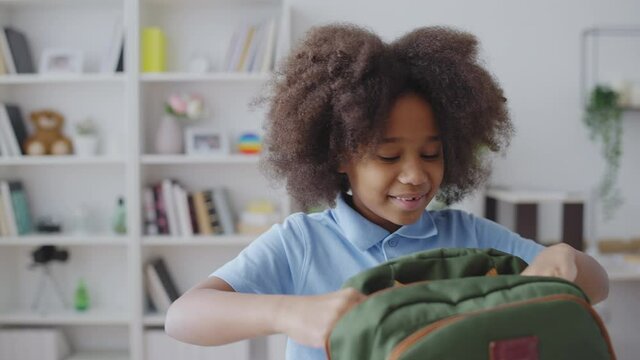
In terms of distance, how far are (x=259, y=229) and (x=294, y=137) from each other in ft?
7.46

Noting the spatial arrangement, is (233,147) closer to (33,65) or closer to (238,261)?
(33,65)

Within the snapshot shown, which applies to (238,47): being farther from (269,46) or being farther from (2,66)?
(2,66)

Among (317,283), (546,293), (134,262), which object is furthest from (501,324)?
(134,262)

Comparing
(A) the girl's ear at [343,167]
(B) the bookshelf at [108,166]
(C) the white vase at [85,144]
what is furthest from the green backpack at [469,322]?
(C) the white vase at [85,144]

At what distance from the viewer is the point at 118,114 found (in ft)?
11.8

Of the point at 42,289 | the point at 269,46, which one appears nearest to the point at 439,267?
the point at 269,46

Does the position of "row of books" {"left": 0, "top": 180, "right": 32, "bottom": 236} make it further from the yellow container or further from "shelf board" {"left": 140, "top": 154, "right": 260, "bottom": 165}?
the yellow container

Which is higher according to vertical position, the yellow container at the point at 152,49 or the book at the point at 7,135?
the yellow container at the point at 152,49

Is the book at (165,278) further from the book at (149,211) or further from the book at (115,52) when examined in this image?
the book at (115,52)

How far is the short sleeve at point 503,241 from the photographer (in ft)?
3.77

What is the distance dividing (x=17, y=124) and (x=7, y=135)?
0.10 m

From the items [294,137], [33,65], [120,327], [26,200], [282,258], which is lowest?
[120,327]

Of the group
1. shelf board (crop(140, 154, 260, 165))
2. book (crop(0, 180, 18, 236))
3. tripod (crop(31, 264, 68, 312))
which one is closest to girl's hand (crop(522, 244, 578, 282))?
shelf board (crop(140, 154, 260, 165))

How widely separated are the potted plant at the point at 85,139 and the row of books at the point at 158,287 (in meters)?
0.58
